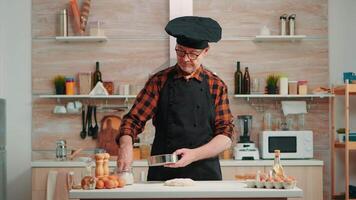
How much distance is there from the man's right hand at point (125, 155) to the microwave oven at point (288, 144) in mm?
3283

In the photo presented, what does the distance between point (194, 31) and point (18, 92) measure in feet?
12.6

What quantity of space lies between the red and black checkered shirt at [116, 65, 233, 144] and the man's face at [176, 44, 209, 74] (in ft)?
0.33

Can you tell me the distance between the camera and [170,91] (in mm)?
3422

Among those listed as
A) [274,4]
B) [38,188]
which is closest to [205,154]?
[38,188]

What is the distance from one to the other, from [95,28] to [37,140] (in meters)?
1.26

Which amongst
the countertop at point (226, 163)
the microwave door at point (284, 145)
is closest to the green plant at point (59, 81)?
the countertop at point (226, 163)

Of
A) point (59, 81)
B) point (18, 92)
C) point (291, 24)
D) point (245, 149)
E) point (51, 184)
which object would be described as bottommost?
point (51, 184)

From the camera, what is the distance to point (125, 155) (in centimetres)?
312

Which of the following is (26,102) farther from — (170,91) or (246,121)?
(170,91)

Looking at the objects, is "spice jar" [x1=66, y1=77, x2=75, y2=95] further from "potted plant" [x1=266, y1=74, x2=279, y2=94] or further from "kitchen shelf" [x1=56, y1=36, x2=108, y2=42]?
"potted plant" [x1=266, y1=74, x2=279, y2=94]

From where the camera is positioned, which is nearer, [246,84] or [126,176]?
[126,176]

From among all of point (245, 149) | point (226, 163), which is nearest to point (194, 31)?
point (226, 163)

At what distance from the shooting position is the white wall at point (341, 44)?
6.61m

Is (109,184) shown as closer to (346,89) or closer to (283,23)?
(346,89)
